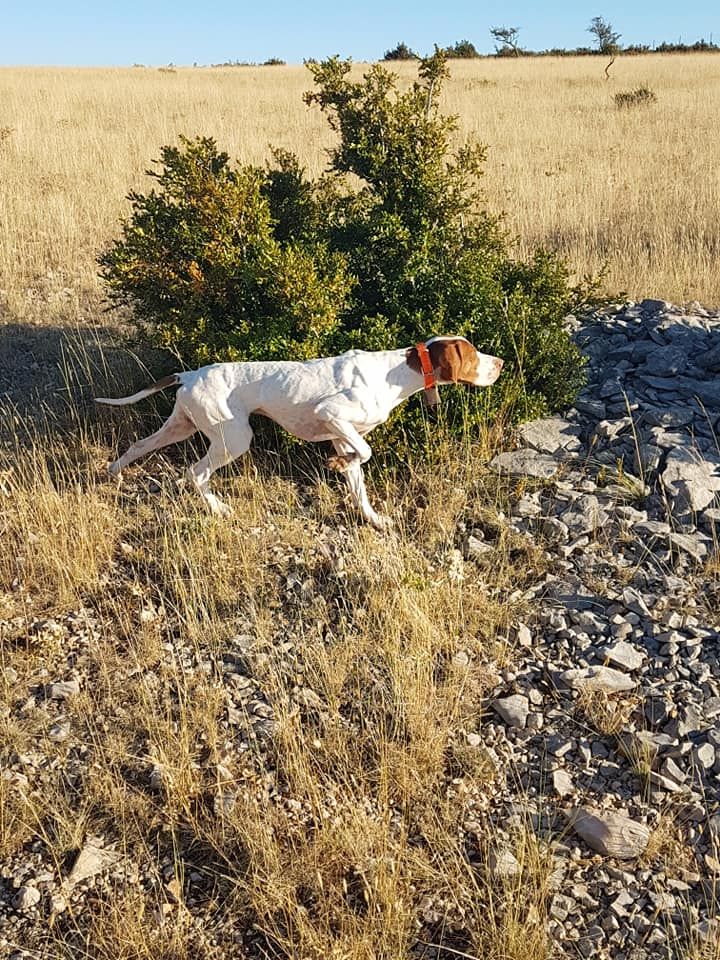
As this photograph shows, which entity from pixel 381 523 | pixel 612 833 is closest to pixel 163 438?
pixel 381 523

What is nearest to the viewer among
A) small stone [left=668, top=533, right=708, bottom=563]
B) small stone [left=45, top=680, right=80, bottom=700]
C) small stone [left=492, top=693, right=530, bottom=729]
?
small stone [left=492, top=693, right=530, bottom=729]

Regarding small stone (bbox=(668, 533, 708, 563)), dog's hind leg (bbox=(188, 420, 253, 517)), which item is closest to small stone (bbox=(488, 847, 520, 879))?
small stone (bbox=(668, 533, 708, 563))

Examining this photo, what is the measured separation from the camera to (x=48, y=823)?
3.12m

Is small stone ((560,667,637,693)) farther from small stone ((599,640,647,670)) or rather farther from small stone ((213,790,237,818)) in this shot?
small stone ((213,790,237,818))

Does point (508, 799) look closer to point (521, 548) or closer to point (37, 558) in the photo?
point (521, 548)

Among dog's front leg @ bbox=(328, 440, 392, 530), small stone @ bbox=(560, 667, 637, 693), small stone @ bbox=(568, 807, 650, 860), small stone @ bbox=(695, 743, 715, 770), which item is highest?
dog's front leg @ bbox=(328, 440, 392, 530)

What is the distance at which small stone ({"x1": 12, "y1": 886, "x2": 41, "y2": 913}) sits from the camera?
2.83 m

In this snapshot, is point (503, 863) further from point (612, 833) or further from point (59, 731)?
point (59, 731)

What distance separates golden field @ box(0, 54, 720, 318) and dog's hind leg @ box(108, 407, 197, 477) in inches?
161

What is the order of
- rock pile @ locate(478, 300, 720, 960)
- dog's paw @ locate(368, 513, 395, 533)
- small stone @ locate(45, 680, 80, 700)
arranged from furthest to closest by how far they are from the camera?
dog's paw @ locate(368, 513, 395, 533), small stone @ locate(45, 680, 80, 700), rock pile @ locate(478, 300, 720, 960)

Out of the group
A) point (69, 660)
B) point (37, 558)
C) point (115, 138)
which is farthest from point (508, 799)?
point (115, 138)

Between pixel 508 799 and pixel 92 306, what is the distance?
23.9 ft

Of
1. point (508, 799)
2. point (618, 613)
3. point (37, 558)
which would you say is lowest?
point (508, 799)

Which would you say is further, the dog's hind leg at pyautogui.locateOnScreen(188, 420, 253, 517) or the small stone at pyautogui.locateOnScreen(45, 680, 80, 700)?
the dog's hind leg at pyautogui.locateOnScreen(188, 420, 253, 517)
